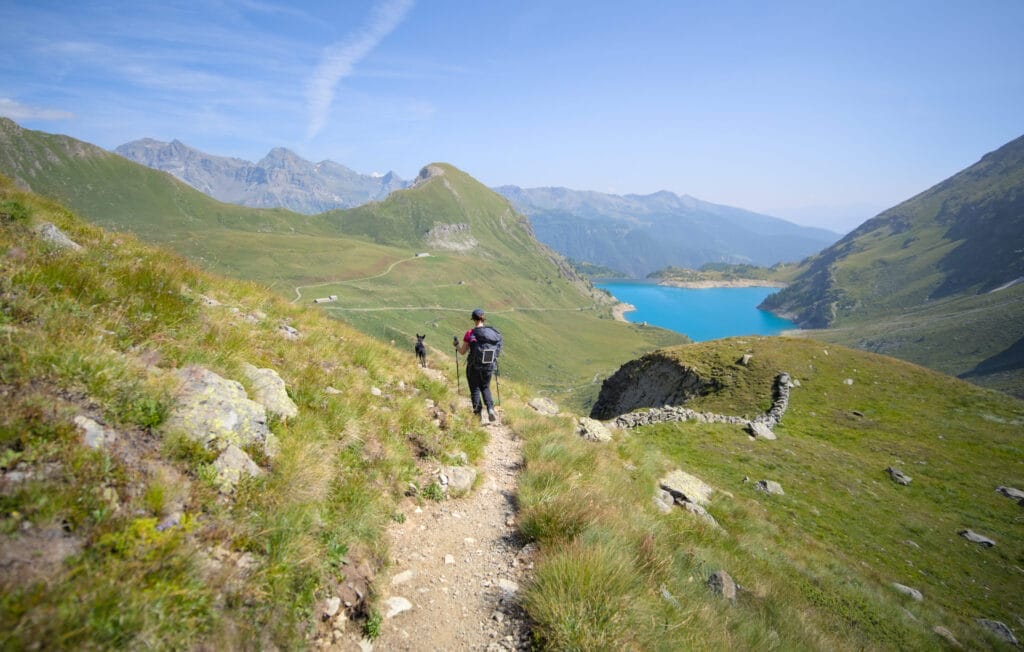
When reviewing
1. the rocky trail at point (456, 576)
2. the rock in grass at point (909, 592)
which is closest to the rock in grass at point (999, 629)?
the rock in grass at point (909, 592)

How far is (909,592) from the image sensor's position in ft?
45.0

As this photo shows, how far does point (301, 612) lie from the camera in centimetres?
430

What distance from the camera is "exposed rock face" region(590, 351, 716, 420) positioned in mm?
35869

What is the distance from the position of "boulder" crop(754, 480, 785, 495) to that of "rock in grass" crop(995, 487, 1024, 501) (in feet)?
42.8

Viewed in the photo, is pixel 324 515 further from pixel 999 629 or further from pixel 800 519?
pixel 999 629

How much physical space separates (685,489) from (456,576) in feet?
34.0

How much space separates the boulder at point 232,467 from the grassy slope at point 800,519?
3770 mm

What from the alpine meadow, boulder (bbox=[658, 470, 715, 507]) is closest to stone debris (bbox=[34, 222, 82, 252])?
the alpine meadow

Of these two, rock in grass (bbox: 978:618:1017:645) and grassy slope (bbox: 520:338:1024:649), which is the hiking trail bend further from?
rock in grass (bbox: 978:618:1017:645)

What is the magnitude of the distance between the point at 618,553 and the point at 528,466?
362 cm

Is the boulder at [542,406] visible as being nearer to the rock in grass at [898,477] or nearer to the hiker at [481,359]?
the hiker at [481,359]

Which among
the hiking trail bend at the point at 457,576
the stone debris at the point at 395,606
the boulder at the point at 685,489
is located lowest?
the boulder at the point at 685,489

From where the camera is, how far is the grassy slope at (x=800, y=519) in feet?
17.9

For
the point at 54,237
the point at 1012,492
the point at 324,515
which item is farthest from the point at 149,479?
the point at 1012,492
